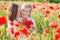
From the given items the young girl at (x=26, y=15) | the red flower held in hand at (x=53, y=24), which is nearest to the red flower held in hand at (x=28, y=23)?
the young girl at (x=26, y=15)

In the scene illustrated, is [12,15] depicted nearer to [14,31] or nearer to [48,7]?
[14,31]

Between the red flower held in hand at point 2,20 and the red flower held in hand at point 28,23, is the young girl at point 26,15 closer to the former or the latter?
the red flower held in hand at point 28,23

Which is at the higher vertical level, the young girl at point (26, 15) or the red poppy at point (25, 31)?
the young girl at point (26, 15)

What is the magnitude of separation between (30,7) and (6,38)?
372 mm

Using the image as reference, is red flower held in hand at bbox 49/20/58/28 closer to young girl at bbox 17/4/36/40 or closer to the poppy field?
the poppy field

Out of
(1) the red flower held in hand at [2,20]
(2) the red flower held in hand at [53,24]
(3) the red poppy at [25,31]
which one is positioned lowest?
(3) the red poppy at [25,31]

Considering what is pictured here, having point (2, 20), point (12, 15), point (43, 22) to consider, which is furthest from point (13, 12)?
point (43, 22)

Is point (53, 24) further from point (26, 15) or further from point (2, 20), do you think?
point (2, 20)

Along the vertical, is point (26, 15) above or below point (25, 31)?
above

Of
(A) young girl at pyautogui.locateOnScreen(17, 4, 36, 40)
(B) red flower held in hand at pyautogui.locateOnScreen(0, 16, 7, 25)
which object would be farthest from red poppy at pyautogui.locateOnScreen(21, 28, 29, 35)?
(B) red flower held in hand at pyautogui.locateOnScreen(0, 16, 7, 25)

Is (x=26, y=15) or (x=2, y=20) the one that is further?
(x=26, y=15)

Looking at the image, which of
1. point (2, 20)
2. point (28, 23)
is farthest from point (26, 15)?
point (2, 20)

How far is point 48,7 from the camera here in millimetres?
1585

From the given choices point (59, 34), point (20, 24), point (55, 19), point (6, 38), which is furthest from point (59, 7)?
point (6, 38)
